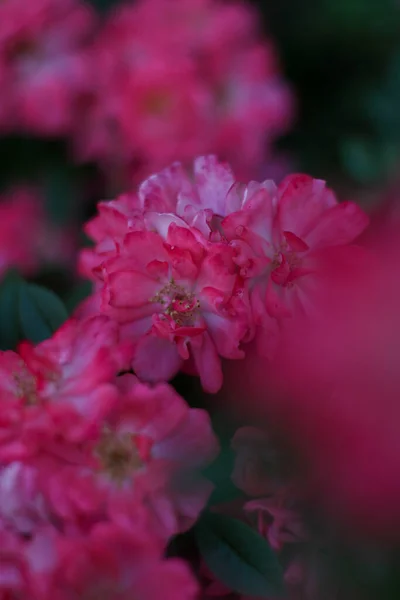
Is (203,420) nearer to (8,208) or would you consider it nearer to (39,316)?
(39,316)

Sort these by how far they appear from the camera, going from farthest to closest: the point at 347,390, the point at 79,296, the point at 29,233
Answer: the point at 29,233 < the point at 79,296 < the point at 347,390

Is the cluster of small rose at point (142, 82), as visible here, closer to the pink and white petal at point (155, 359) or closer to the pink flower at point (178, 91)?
the pink flower at point (178, 91)

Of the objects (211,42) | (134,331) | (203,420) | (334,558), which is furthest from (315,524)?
(211,42)

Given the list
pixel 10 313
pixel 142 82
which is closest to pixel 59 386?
pixel 10 313

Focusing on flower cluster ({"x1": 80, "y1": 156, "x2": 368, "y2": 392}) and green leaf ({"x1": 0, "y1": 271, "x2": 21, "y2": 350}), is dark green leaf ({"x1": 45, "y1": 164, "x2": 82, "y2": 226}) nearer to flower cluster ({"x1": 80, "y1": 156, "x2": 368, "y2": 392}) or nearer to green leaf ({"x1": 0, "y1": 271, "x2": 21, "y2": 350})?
green leaf ({"x1": 0, "y1": 271, "x2": 21, "y2": 350})

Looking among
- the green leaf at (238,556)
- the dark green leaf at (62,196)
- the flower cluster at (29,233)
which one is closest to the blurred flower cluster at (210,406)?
the green leaf at (238,556)

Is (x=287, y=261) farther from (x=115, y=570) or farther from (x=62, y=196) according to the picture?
(x=62, y=196)

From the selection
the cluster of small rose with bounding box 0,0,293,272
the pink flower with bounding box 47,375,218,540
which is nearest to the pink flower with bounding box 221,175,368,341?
the pink flower with bounding box 47,375,218,540
